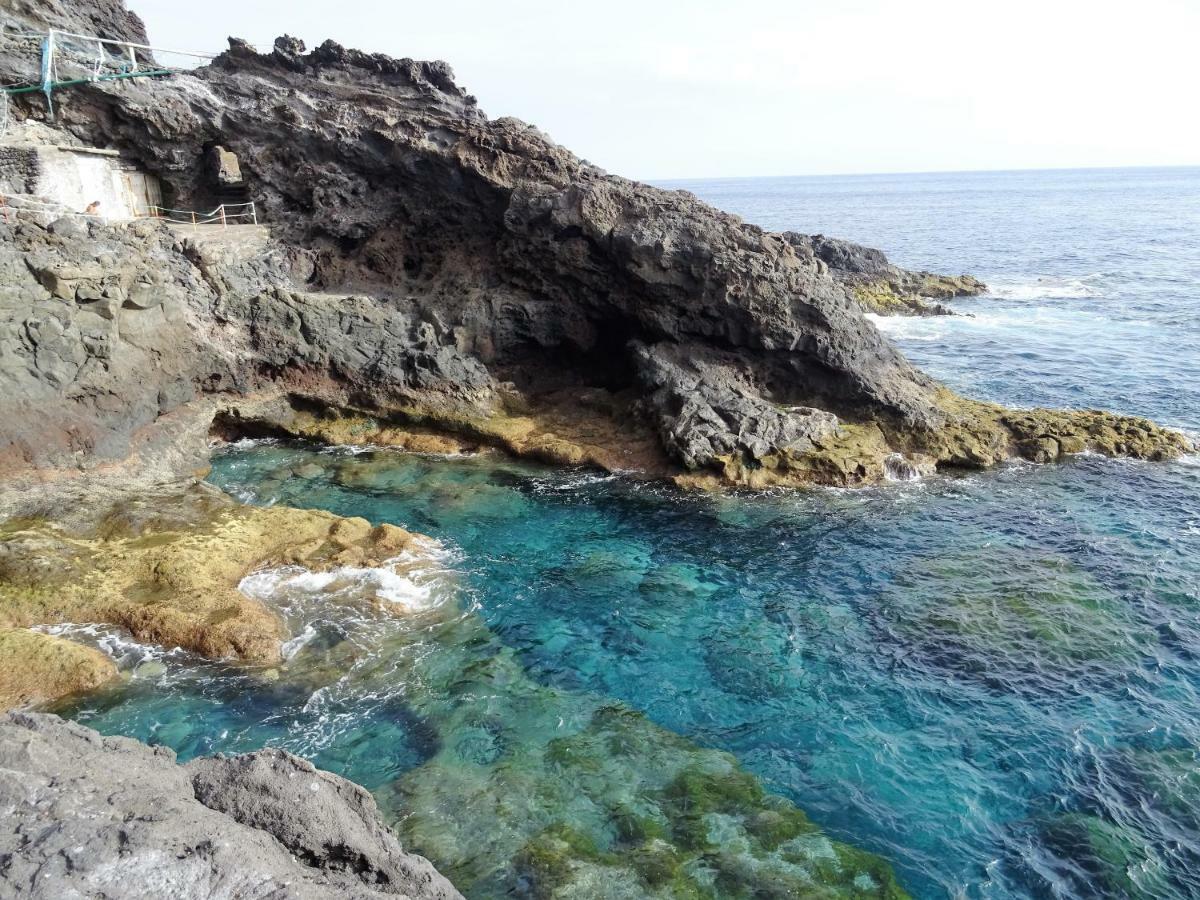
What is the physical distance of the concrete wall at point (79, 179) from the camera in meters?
26.1

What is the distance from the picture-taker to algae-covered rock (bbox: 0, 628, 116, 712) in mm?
13703

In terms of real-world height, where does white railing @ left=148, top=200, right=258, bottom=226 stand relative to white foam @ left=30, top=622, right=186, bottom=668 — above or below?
above

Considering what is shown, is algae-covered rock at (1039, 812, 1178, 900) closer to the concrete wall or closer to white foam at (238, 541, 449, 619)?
white foam at (238, 541, 449, 619)

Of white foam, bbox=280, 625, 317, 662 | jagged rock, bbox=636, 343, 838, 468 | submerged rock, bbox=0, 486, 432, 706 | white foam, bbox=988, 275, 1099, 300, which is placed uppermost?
white foam, bbox=988, 275, 1099, 300

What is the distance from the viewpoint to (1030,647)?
53.7ft

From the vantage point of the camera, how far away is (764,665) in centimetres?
1603

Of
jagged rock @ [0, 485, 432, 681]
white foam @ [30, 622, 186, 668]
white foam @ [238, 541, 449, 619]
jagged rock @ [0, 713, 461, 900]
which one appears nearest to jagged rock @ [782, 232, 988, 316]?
white foam @ [238, 541, 449, 619]

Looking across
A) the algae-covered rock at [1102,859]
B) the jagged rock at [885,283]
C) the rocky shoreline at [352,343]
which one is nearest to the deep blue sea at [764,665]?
the algae-covered rock at [1102,859]

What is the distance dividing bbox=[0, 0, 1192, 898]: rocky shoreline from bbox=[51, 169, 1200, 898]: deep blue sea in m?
1.41

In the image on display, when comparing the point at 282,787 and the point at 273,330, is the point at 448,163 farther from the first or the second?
the point at 282,787

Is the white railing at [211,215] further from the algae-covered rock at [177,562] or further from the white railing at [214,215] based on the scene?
the algae-covered rock at [177,562]

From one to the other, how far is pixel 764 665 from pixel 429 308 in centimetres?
1919

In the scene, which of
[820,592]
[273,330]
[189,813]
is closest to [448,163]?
[273,330]

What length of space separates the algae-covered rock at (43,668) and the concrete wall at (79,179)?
17943mm
